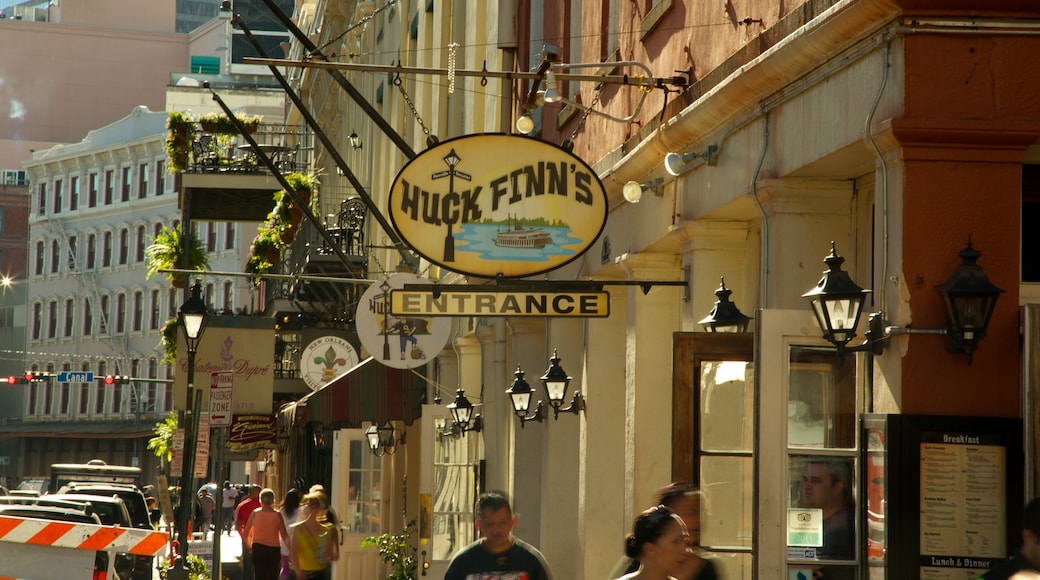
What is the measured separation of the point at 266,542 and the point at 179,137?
13.4 meters

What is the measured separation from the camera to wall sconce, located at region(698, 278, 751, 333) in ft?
31.8

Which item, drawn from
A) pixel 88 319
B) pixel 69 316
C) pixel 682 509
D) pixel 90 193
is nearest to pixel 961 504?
pixel 682 509

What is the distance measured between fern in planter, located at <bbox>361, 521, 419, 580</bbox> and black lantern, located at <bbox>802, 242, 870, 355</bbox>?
41.9 ft

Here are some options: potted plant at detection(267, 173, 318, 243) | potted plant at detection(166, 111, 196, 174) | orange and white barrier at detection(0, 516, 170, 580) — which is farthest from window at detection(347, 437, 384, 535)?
potted plant at detection(166, 111, 196, 174)

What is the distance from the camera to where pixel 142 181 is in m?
77.2

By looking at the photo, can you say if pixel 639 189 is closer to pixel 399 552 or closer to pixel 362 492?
pixel 399 552

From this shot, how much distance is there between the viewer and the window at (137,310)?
77750 millimetres

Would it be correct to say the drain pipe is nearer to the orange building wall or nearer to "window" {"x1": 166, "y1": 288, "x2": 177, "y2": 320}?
the orange building wall

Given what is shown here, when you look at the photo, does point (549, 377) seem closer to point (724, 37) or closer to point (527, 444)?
point (527, 444)

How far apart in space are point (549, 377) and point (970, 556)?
7139 mm

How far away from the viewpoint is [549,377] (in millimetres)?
14039

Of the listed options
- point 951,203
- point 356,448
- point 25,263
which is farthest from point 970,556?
point 25,263

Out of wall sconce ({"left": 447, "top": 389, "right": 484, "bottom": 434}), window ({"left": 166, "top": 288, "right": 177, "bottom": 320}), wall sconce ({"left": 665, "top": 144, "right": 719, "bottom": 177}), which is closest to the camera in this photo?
wall sconce ({"left": 665, "top": 144, "right": 719, "bottom": 177})

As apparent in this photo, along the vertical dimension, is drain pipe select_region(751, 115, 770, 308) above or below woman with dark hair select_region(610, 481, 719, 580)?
above
